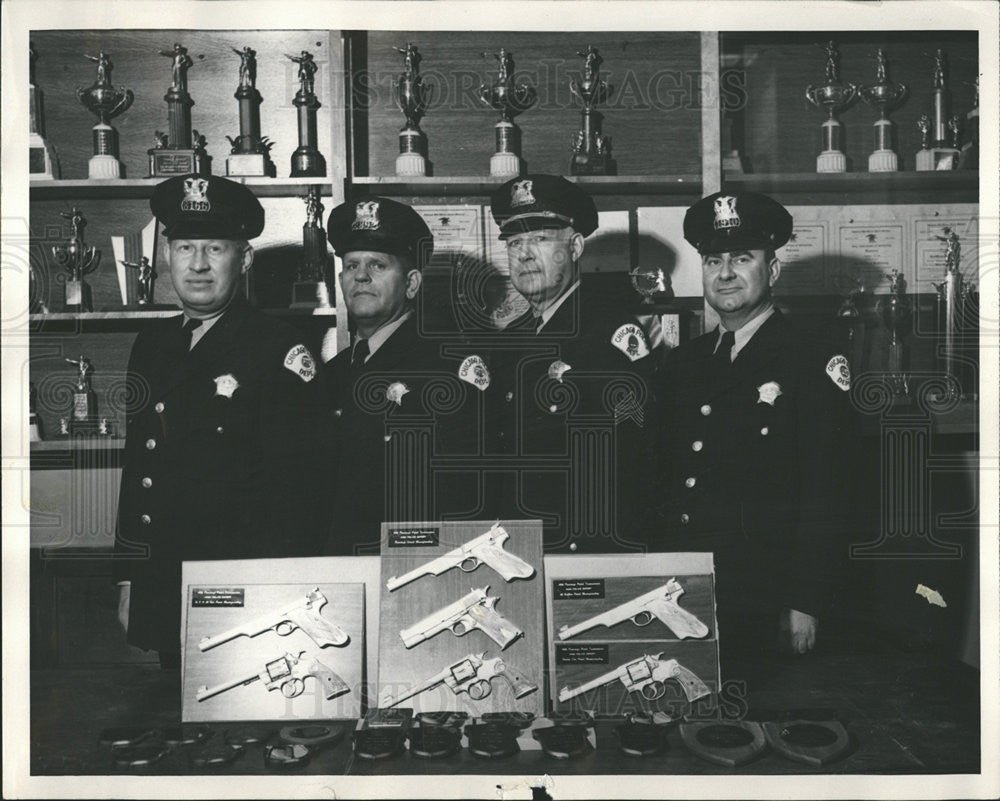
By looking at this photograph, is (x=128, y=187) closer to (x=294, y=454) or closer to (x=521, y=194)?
(x=294, y=454)

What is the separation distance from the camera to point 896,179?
2.18 m

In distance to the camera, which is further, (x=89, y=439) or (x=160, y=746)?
(x=89, y=439)

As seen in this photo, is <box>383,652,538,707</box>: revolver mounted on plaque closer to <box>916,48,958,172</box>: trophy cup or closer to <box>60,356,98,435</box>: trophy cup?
<box>60,356,98,435</box>: trophy cup

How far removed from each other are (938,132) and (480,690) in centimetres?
172

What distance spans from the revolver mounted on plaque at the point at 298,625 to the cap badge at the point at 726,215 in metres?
1.26

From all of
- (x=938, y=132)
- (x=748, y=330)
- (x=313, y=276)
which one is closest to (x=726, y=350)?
(x=748, y=330)

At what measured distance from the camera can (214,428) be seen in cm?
212

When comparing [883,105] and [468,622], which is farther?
[883,105]

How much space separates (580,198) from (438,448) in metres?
0.67

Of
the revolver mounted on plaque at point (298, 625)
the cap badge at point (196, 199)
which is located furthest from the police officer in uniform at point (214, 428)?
the revolver mounted on plaque at point (298, 625)

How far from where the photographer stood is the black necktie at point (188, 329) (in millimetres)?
2148

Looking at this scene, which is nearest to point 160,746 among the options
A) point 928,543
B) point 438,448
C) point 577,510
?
point 438,448

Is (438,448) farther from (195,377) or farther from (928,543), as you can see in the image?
(928,543)

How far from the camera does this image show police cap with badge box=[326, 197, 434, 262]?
2.11m
